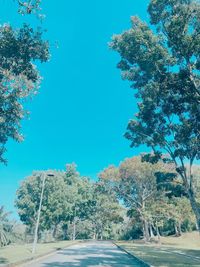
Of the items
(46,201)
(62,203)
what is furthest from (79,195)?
(46,201)

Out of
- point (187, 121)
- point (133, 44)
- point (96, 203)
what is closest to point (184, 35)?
point (133, 44)

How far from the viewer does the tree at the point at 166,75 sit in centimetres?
1800

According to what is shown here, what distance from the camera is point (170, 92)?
63.9 feet

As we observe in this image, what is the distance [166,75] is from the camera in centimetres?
1877

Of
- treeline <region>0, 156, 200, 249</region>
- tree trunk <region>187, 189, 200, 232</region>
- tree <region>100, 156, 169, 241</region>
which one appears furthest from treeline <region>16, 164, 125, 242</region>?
tree trunk <region>187, 189, 200, 232</region>

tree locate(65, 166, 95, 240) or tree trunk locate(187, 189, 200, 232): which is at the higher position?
tree locate(65, 166, 95, 240)

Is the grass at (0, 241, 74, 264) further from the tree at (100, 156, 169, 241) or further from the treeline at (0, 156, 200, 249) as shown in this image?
the tree at (100, 156, 169, 241)

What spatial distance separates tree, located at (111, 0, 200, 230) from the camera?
18000mm

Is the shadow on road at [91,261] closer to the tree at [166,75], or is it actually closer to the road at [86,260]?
the road at [86,260]

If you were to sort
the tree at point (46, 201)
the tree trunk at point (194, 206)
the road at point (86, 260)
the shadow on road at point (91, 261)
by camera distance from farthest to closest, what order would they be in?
1. the tree at point (46, 201)
2. the tree trunk at point (194, 206)
3. the shadow on road at point (91, 261)
4. the road at point (86, 260)

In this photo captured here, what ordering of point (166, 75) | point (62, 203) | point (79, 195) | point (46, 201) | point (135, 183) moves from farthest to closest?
point (79, 195) → point (62, 203) → point (46, 201) → point (135, 183) → point (166, 75)

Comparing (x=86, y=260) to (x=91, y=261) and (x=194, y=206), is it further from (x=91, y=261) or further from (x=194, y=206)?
(x=194, y=206)

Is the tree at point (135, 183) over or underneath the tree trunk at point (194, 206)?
over

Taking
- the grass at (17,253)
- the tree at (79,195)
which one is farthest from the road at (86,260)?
the tree at (79,195)
